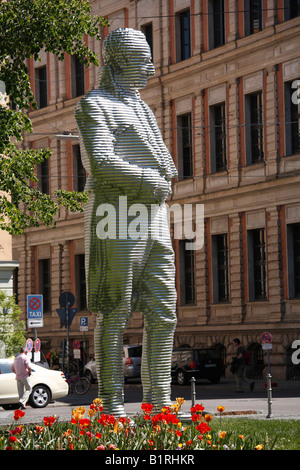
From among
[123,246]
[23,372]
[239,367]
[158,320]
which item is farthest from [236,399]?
[123,246]

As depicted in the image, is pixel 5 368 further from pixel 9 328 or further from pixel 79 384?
pixel 9 328

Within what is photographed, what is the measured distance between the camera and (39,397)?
2512 centimetres

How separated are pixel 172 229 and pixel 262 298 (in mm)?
5932

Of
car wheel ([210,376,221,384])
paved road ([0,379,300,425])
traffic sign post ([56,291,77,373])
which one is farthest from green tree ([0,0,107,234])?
car wheel ([210,376,221,384])

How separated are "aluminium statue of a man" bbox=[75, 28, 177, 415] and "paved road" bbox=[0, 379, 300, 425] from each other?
5.17 metres

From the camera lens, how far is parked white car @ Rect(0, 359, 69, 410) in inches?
946

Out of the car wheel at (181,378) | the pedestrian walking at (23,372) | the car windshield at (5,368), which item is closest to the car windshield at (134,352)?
the car wheel at (181,378)

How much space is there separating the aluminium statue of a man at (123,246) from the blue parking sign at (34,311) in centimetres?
1588

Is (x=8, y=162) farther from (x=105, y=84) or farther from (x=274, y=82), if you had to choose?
(x=274, y=82)

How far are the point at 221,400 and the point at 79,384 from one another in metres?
8.25

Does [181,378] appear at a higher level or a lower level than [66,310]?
lower

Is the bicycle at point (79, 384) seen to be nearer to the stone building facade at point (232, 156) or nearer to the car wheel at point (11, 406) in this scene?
the car wheel at point (11, 406)

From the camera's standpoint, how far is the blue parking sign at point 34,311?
26328mm

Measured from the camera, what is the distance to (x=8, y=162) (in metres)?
21.4
